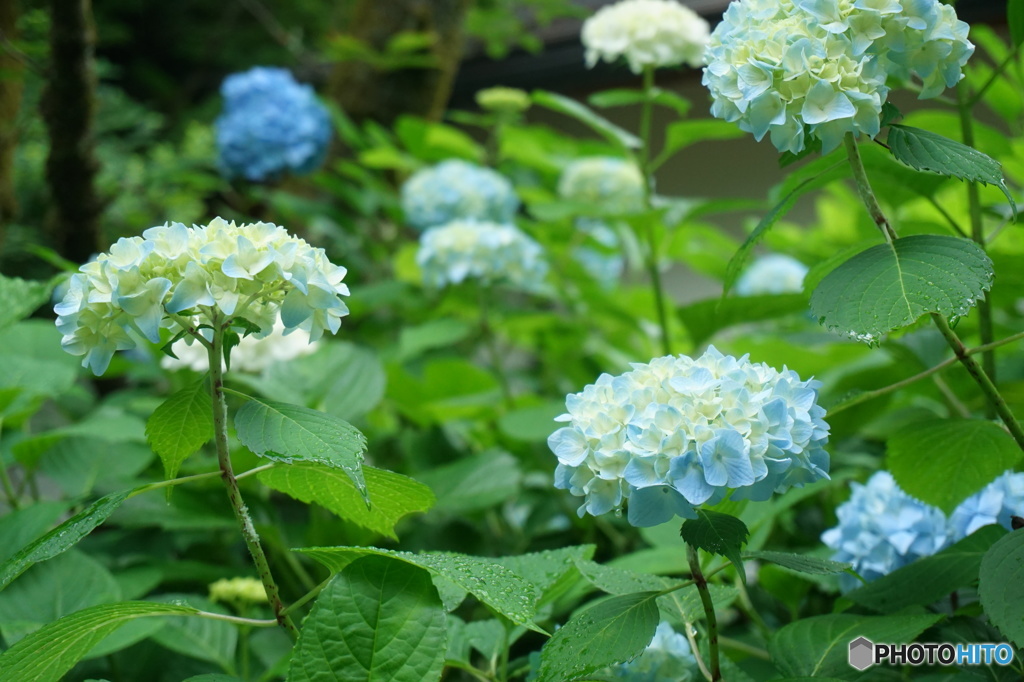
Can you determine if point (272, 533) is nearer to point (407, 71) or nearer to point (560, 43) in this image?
point (407, 71)

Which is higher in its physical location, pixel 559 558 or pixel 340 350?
pixel 559 558

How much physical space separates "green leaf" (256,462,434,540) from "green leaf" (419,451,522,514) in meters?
0.41

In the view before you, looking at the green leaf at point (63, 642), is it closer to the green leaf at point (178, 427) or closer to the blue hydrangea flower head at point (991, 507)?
the green leaf at point (178, 427)

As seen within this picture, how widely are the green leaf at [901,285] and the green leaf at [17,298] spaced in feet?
2.22

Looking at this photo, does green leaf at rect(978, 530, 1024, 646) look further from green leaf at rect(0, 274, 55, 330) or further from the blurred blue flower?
the blurred blue flower

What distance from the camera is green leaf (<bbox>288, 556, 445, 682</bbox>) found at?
49 cm

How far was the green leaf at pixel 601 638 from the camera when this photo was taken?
1.64ft

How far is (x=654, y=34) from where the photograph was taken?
4.07ft

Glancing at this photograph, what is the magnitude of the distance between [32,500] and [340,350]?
401mm

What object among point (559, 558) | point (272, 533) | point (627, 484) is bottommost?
point (272, 533)

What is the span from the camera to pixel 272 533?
933 mm

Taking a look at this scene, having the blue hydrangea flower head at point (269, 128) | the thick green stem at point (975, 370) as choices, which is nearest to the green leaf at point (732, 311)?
the thick green stem at point (975, 370)

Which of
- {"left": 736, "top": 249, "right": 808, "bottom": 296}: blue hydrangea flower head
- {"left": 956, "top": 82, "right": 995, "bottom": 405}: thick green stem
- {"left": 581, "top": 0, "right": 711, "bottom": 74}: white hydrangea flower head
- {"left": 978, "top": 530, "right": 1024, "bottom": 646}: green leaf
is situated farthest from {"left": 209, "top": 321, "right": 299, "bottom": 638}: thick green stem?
{"left": 736, "top": 249, "right": 808, "bottom": 296}: blue hydrangea flower head

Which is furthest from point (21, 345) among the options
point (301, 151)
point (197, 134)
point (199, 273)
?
point (197, 134)
